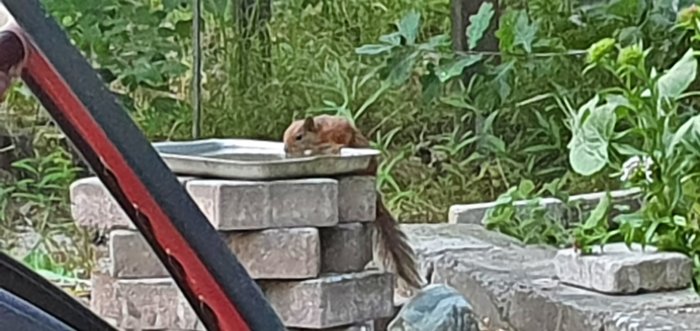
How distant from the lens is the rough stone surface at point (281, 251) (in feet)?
6.79

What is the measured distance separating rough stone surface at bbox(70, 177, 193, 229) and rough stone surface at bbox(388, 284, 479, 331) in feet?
1.56

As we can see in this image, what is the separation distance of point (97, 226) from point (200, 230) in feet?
5.57

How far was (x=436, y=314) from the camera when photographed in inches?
87.0

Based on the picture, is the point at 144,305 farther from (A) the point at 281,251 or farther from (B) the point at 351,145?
(B) the point at 351,145

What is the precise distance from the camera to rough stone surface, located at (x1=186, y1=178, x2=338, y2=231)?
2035 millimetres

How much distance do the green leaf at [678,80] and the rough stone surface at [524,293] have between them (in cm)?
40

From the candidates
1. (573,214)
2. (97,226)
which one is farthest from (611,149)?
(97,226)

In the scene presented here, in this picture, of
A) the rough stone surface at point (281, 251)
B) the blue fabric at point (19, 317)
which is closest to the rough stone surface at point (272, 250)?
the rough stone surface at point (281, 251)

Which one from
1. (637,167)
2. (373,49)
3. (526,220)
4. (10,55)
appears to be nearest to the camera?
(10,55)


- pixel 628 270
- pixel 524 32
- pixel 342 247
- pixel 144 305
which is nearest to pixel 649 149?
pixel 628 270

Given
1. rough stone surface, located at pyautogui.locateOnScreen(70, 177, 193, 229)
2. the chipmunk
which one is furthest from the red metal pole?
the chipmunk

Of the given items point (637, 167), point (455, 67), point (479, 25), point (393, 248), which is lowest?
point (393, 248)

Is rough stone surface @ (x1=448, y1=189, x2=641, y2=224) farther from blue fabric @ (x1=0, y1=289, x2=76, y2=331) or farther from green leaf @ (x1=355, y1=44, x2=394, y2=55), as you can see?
blue fabric @ (x1=0, y1=289, x2=76, y2=331)

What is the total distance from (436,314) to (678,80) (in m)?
0.67
